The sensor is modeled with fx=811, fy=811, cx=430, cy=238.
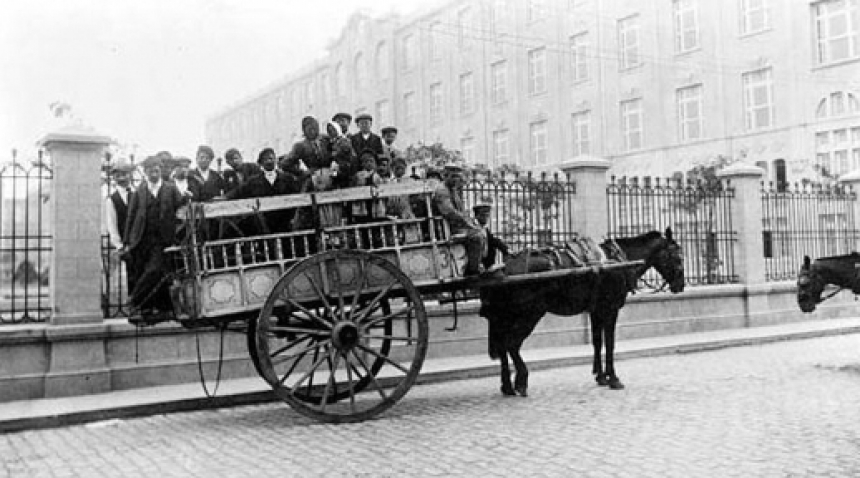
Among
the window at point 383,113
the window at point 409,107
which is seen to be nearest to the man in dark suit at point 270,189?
the window at point 409,107

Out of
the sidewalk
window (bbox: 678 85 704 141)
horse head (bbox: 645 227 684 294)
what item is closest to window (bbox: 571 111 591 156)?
window (bbox: 678 85 704 141)

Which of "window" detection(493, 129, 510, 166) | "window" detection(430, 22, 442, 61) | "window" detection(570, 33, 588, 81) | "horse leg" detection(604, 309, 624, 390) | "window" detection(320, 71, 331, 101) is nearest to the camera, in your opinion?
"horse leg" detection(604, 309, 624, 390)

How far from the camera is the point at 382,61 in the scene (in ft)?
146

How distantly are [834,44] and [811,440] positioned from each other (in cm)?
2340

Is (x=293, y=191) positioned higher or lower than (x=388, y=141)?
lower

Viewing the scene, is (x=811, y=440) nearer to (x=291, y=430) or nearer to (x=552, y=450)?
(x=552, y=450)

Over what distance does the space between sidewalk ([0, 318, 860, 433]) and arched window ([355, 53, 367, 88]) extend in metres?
33.5

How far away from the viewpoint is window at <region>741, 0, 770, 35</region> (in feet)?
90.9

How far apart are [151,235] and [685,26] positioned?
26342 millimetres

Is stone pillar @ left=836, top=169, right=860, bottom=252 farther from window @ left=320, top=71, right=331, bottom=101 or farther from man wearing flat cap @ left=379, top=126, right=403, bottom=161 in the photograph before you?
window @ left=320, top=71, right=331, bottom=101

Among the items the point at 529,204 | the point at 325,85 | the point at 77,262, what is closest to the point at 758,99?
the point at 529,204

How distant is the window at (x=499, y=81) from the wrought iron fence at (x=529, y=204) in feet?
83.2

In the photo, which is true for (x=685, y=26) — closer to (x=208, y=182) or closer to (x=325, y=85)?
(x=325, y=85)

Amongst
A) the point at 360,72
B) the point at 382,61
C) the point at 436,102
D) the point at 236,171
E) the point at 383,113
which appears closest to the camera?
the point at 236,171
